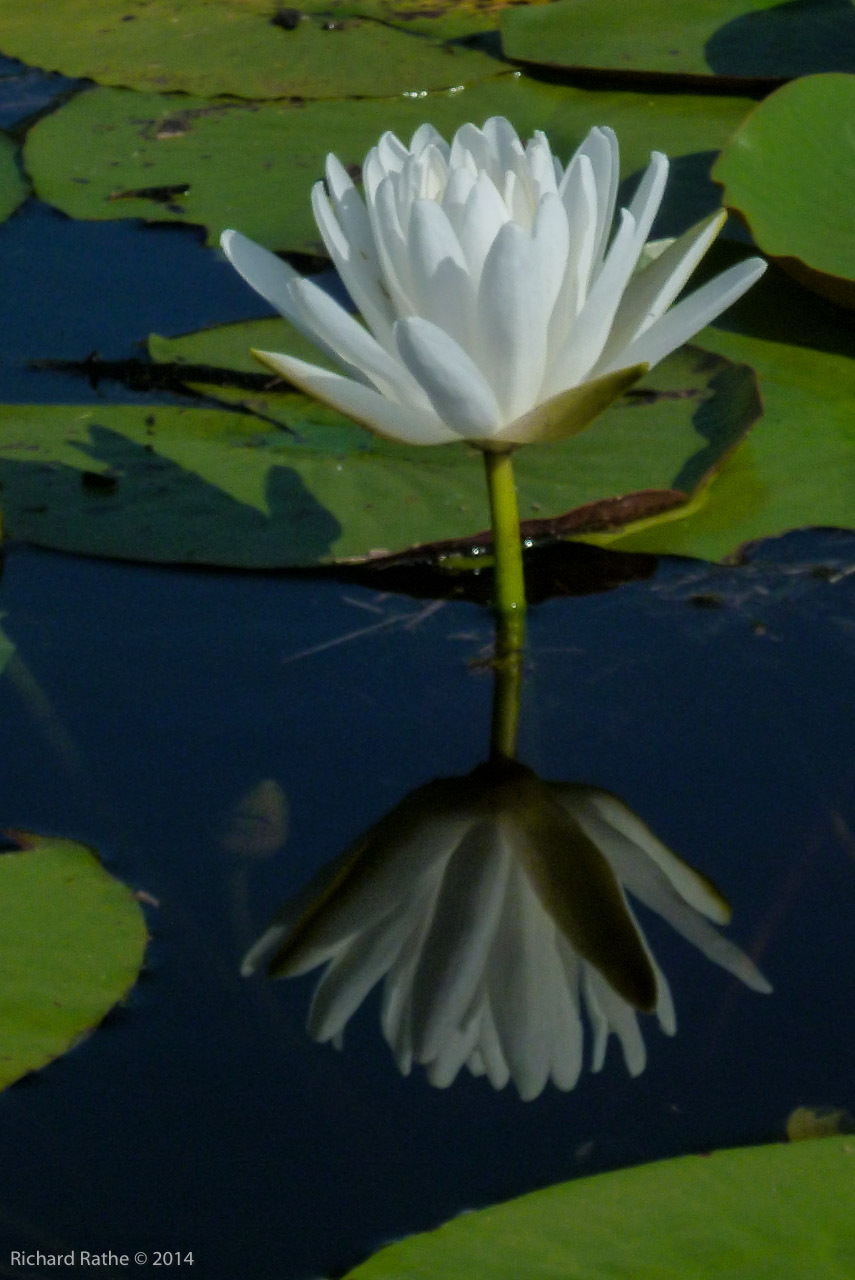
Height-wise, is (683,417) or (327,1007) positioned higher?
(683,417)

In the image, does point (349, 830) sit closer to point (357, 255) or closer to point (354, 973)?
point (354, 973)

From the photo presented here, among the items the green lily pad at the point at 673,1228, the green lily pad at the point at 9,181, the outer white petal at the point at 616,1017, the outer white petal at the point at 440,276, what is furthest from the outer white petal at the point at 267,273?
the green lily pad at the point at 9,181

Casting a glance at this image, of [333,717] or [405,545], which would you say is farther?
[405,545]

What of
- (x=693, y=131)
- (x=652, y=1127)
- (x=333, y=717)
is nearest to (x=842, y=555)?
(x=333, y=717)

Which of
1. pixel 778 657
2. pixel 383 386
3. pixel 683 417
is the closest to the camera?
pixel 383 386

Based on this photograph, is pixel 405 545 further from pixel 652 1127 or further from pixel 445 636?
pixel 652 1127

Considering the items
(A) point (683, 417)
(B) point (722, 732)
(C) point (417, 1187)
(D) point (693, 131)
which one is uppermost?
(D) point (693, 131)

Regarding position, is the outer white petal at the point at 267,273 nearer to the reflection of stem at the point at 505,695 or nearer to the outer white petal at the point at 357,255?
the outer white petal at the point at 357,255
